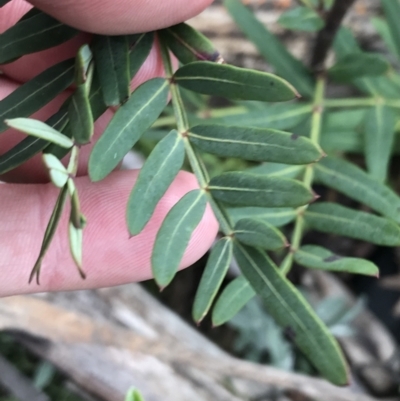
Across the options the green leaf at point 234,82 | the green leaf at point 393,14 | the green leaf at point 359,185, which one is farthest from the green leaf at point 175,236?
the green leaf at point 393,14

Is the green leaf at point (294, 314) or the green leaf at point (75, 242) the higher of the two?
the green leaf at point (75, 242)

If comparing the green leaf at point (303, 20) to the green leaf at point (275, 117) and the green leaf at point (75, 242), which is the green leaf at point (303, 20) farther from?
the green leaf at point (75, 242)

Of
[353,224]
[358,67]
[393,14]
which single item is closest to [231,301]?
[353,224]

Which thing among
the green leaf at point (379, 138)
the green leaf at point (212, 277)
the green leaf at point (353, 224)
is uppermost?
the green leaf at point (212, 277)

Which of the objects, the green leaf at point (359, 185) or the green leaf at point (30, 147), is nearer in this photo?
the green leaf at point (30, 147)

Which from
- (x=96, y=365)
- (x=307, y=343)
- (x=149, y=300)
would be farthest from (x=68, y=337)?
(x=307, y=343)

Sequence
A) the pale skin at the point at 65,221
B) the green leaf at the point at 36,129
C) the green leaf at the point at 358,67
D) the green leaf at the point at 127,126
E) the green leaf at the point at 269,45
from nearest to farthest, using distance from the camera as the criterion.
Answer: the green leaf at the point at 36,129 < the green leaf at the point at 127,126 < the pale skin at the point at 65,221 < the green leaf at the point at 358,67 < the green leaf at the point at 269,45

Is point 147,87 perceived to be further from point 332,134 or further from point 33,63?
point 332,134

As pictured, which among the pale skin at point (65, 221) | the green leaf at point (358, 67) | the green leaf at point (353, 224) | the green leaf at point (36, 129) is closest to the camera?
the green leaf at point (36, 129)
